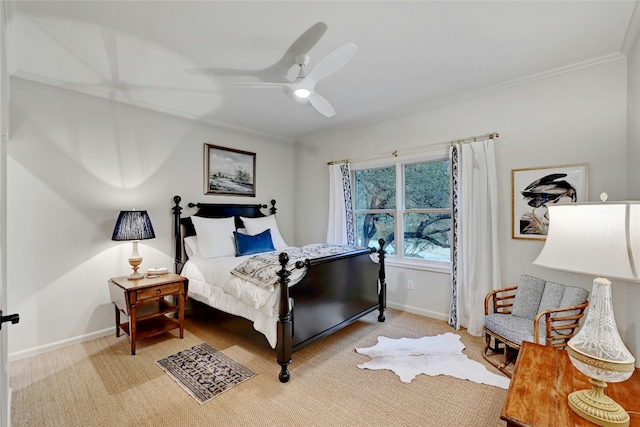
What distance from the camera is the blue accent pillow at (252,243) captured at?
3.71 meters

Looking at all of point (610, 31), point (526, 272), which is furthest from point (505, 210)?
point (610, 31)

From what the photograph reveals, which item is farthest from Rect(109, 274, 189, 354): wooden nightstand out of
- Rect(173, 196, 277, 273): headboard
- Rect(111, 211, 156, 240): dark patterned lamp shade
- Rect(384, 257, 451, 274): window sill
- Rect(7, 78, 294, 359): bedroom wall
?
Rect(384, 257, 451, 274): window sill

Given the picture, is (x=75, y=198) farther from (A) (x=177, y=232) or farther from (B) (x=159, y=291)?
(B) (x=159, y=291)

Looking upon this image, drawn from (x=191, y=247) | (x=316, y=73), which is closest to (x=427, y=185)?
(x=316, y=73)

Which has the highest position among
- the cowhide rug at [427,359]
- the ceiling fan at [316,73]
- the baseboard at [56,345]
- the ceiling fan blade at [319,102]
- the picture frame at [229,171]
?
the ceiling fan at [316,73]

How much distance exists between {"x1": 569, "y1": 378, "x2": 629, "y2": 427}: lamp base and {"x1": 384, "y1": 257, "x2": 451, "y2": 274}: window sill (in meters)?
2.42

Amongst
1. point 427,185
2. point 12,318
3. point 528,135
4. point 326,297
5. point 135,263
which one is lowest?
point 326,297

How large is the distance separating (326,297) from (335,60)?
6.51 ft

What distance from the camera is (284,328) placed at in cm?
234

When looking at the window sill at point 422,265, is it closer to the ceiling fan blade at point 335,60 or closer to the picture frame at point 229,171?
the picture frame at point 229,171

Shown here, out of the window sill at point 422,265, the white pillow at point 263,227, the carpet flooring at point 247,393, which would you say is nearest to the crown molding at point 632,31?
the window sill at point 422,265

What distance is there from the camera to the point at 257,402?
2.10m

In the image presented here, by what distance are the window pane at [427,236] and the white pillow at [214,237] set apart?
232cm

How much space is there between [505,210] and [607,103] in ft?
3.94
